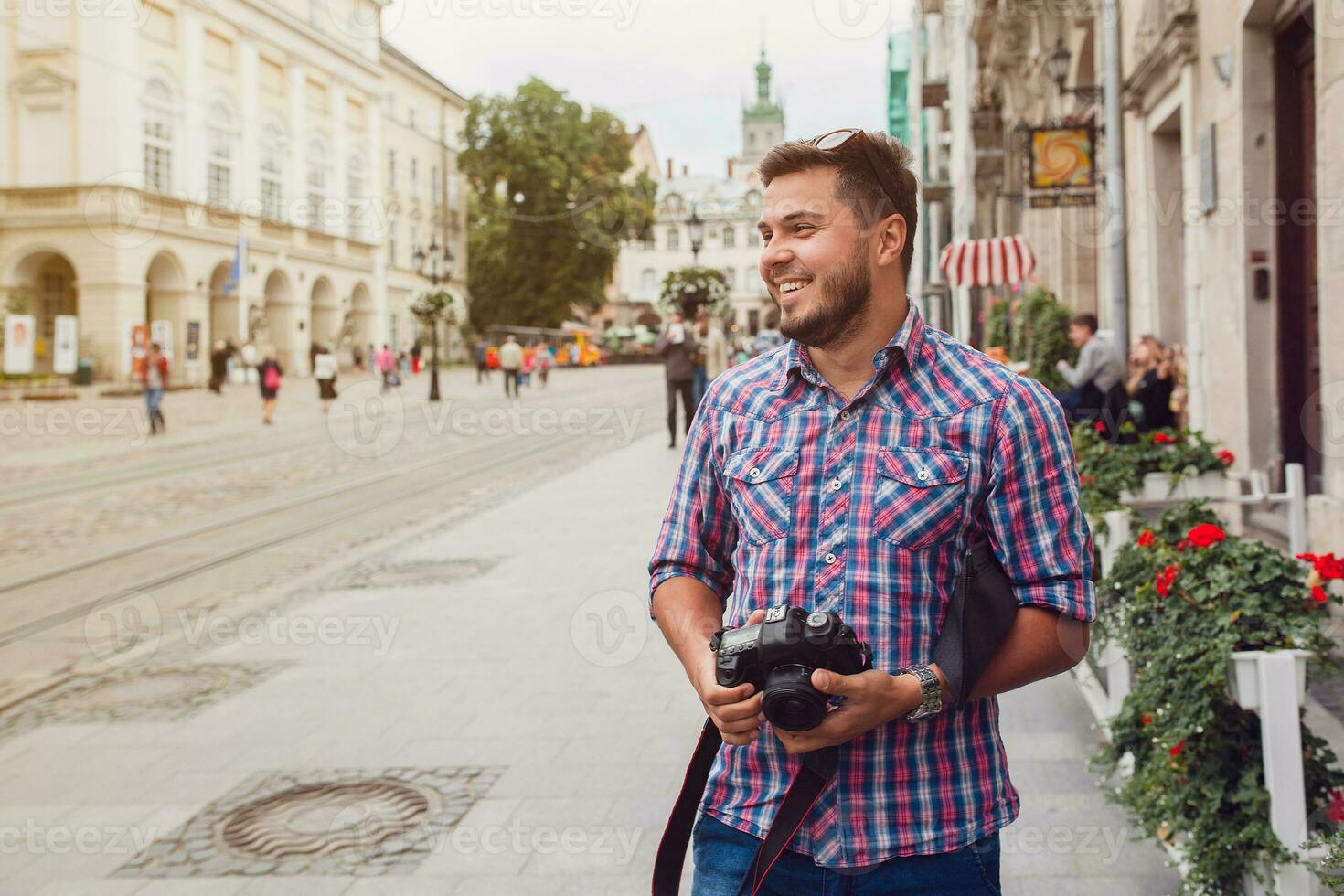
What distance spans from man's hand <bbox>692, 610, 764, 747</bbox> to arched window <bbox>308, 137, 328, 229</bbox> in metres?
50.6

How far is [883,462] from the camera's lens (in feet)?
6.45

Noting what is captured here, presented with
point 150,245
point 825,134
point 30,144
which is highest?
point 30,144

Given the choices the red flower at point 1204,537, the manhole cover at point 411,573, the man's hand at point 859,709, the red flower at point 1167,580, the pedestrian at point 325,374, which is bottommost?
the manhole cover at point 411,573

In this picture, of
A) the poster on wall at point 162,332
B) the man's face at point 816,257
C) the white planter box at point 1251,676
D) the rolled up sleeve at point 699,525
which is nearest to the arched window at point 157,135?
the poster on wall at point 162,332

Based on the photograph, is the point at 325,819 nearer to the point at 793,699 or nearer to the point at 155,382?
the point at 793,699

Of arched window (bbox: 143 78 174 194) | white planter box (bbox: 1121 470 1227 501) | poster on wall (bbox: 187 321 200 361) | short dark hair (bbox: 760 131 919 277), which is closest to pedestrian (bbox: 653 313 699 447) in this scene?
white planter box (bbox: 1121 470 1227 501)

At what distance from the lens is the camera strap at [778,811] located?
6.19ft

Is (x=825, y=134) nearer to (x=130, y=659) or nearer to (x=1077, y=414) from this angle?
(x=130, y=659)

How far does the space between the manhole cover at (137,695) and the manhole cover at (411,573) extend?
2.13m

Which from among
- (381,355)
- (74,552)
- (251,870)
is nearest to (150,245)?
(381,355)

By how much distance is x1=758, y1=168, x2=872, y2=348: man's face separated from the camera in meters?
1.97

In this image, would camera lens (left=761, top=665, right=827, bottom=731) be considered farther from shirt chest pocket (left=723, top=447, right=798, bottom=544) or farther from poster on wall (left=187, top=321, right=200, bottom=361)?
poster on wall (left=187, top=321, right=200, bottom=361)

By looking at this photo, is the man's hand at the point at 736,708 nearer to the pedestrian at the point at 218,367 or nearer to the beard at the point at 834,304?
the beard at the point at 834,304

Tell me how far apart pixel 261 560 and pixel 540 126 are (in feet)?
178
